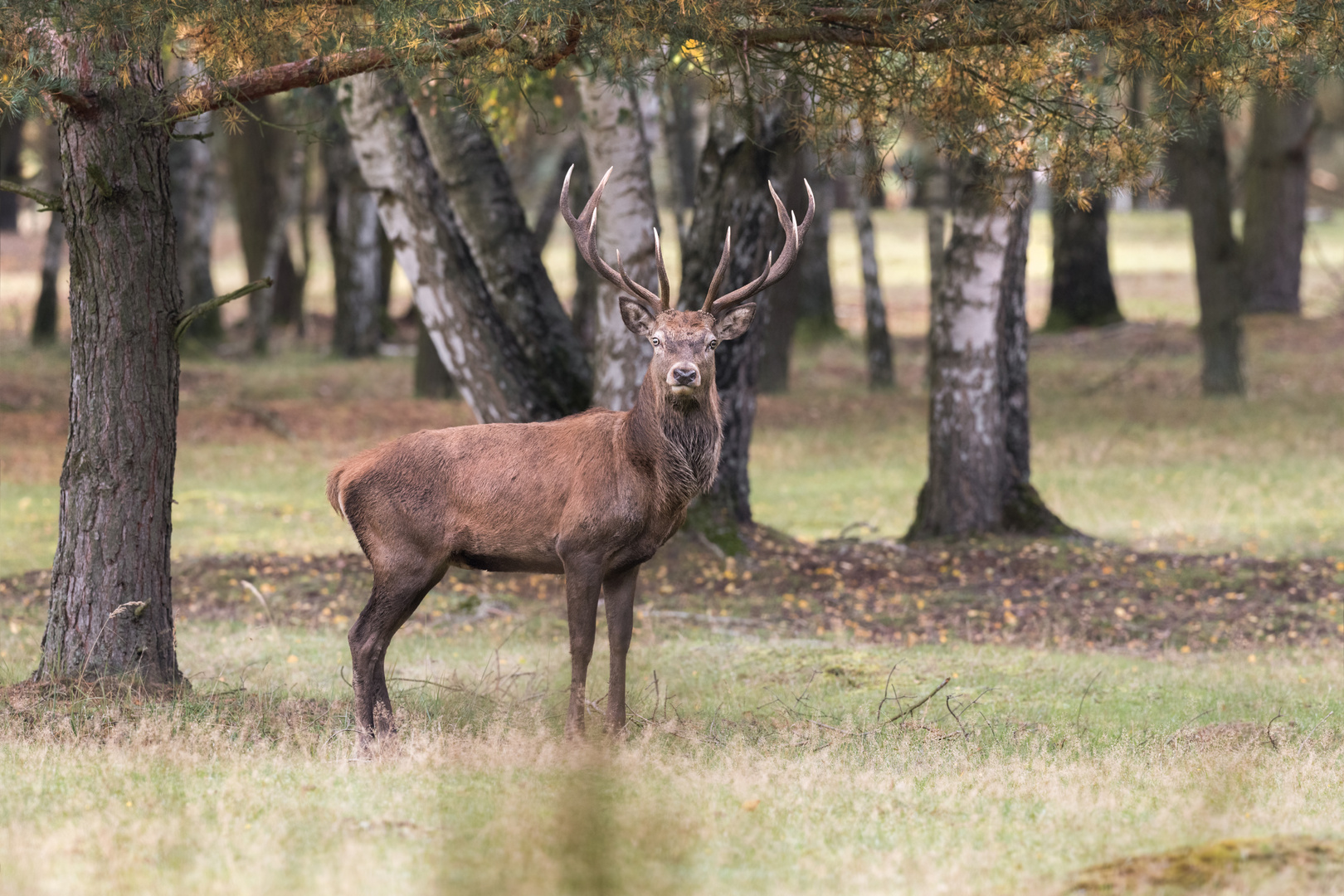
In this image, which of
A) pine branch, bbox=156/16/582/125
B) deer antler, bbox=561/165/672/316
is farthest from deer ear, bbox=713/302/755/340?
pine branch, bbox=156/16/582/125

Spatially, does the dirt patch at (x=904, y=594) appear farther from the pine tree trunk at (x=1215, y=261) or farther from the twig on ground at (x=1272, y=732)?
the pine tree trunk at (x=1215, y=261)

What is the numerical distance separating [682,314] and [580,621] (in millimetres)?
1451

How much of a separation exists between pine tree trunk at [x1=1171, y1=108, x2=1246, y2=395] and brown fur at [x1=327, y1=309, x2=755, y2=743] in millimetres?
15148

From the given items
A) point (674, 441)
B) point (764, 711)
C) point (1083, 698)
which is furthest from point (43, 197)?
point (1083, 698)

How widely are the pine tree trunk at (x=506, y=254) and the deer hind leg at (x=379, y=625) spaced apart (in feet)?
17.7

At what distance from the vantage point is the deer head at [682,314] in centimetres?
694

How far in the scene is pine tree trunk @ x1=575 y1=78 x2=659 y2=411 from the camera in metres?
12.2

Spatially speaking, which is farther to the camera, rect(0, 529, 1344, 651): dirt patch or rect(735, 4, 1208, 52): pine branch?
rect(0, 529, 1344, 651): dirt patch

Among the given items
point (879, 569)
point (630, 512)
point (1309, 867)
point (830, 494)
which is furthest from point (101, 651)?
point (830, 494)

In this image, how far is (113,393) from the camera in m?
7.59

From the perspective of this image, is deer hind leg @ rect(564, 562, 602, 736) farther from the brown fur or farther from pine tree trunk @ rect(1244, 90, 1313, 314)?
pine tree trunk @ rect(1244, 90, 1313, 314)

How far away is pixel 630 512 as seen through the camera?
698cm

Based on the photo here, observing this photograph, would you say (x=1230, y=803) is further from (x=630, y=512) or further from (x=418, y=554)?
(x=418, y=554)

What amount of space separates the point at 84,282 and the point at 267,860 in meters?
3.71
